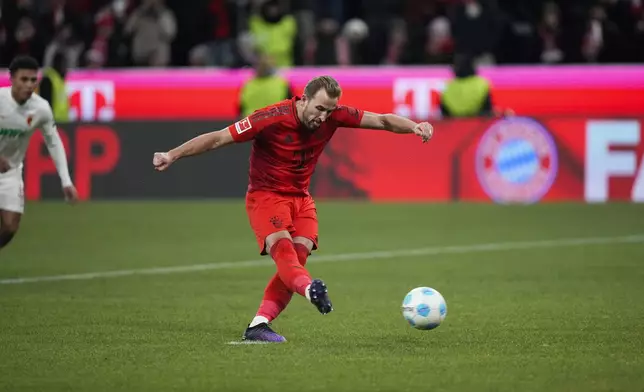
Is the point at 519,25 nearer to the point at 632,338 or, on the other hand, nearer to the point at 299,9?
the point at 299,9

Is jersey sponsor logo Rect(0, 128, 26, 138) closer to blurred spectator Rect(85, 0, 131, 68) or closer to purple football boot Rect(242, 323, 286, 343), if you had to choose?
purple football boot Rect(242, 323, 286, 343)

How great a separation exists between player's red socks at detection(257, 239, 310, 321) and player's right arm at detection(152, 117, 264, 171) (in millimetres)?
852

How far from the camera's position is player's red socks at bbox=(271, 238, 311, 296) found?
8.38 m

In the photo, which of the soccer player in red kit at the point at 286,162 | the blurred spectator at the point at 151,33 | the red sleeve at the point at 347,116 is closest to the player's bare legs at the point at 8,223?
the soccer player in red kit at the point at 286,162

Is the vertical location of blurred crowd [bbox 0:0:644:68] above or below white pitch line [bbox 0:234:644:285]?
above

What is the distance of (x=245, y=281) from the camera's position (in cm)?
1277

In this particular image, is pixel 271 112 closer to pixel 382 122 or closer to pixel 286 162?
pixel 286 162

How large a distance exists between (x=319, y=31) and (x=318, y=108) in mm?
15855

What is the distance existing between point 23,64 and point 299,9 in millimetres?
13880

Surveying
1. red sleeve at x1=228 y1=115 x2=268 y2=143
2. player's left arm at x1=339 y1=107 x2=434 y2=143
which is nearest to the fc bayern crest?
player's left arm at x1=339 y1=107 x2=434 y2=143

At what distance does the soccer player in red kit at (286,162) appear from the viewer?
8.53 m

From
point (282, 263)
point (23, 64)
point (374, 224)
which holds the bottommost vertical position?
point (374, 224)

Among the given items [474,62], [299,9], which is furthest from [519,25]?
[299,9]

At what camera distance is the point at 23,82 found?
11.5m
